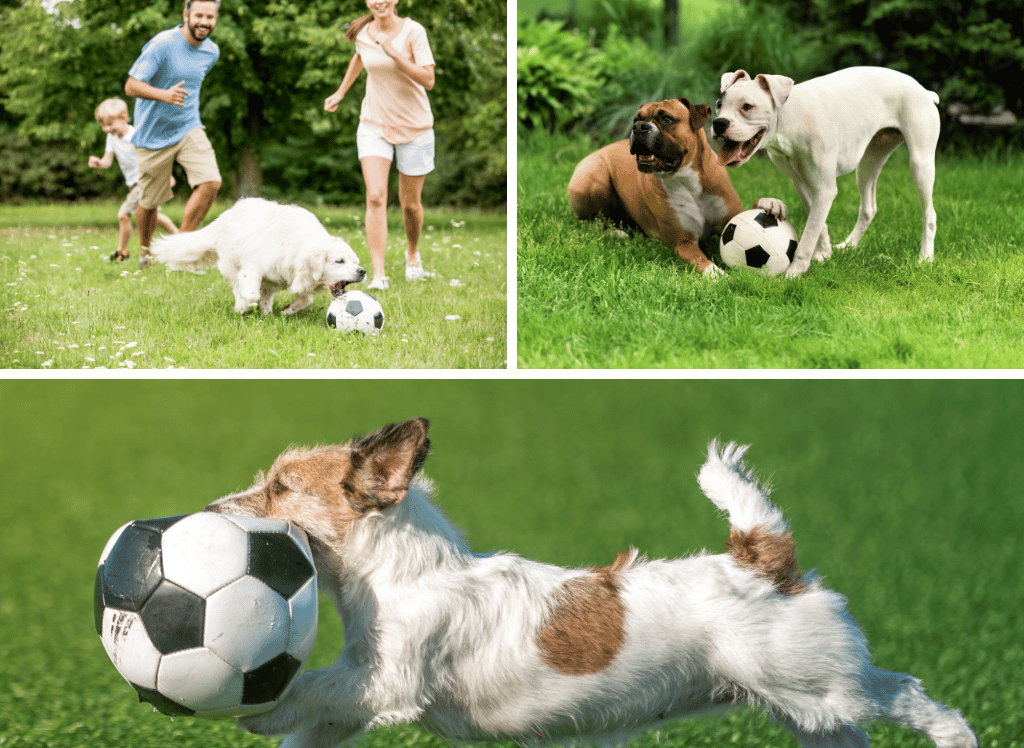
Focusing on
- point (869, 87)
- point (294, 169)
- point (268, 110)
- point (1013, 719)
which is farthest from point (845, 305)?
point (294, 169)

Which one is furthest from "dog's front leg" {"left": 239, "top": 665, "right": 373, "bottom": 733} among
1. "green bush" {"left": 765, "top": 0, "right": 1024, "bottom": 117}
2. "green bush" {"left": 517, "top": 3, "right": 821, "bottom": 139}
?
"green bush" {"left": 765, "top": 0, "right": 1024, "bottom": 117}

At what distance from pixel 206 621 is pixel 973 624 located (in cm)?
387

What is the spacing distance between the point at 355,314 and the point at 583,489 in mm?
2048

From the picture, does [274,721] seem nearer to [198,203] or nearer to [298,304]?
[298,304]

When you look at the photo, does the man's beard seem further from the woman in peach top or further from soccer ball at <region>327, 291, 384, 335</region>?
soccer ball at <region>327, 291, 384, 335</region>

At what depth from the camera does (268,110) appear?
12.3 metres

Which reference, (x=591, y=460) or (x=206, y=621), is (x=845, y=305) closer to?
(x=591, y=460)

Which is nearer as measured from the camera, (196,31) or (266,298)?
(266,298)

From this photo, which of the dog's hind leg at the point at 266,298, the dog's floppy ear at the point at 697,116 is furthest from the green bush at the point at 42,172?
the dog's floppy ear at the point at 697,116

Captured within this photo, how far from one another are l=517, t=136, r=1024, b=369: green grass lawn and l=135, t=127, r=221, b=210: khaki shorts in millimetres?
2427

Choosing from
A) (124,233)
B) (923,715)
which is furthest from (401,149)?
(923,715)

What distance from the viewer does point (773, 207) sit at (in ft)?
20.1

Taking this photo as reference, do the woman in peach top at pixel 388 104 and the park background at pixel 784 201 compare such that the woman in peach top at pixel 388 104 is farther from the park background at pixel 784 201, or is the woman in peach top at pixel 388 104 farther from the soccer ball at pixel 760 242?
the soccer ball at pixel 760 242

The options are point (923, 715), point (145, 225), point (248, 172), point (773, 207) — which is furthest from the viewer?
point (248, 172)
